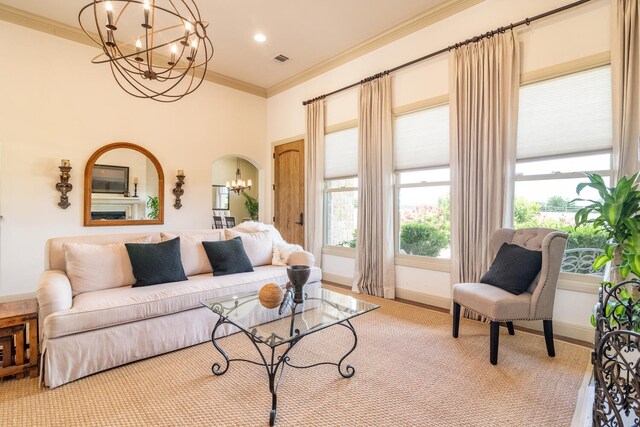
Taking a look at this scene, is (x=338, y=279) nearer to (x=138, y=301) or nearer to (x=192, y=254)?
(x=192, y=254)

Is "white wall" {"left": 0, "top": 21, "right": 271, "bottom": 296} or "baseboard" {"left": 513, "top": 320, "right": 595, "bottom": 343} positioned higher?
"white wall" {"left": 0, "top": 21, "right": 271, "bottom": 296}

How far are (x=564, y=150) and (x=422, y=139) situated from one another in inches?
58.0

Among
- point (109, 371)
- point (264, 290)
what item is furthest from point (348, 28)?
point (109, 371)

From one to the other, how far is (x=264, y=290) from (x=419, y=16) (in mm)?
3677

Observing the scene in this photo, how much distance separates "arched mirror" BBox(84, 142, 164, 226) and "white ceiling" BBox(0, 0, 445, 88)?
170 centimetres

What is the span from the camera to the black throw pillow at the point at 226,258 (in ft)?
10.4

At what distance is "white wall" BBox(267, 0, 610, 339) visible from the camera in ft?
9.15

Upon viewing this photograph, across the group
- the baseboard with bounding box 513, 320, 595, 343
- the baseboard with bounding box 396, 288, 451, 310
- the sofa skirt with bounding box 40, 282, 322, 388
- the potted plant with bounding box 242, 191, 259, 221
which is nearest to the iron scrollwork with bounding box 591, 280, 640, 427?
the baseboard with bounding box 513, 320, 595, 343

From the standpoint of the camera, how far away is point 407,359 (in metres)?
2.48

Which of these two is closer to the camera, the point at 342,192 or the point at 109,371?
the point at 109,371

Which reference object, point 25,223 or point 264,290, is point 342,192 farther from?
point 25,223

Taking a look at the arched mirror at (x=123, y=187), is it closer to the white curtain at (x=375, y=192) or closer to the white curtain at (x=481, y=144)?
the white curtain at (x=375, y=192)

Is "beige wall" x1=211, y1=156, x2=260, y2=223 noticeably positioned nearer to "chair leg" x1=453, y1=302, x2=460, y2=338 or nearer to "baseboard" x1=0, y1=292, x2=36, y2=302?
"baseboard" x1=0, y1=292, x2=36, y2=302

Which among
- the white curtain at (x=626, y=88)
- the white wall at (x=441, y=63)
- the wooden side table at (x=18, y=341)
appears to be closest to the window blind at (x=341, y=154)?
the white wall at (x=441, y=63)
